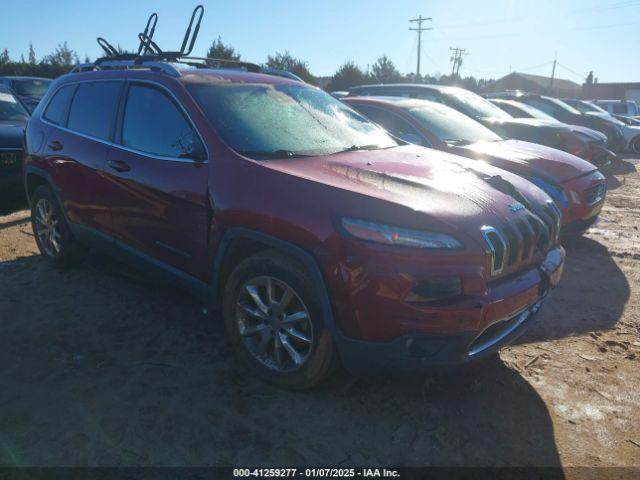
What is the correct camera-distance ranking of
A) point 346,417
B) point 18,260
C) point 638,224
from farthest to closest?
point 638,224 → point 18,260 → point 346,417

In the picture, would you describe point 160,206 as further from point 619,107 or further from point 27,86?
point 619,107

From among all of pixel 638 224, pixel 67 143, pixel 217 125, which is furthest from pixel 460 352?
pixel 638 224

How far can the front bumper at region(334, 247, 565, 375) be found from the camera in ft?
7.98

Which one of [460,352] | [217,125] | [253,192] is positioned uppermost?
[217,125]

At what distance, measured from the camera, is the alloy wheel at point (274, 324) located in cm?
275

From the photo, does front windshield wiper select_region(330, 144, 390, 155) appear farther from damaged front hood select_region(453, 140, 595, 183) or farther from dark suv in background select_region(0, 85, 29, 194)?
dark suv in background select_region(0, 85, 29, 194)

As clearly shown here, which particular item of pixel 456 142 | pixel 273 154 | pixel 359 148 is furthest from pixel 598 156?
pixel 273 154

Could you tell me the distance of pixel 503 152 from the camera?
5.66 m

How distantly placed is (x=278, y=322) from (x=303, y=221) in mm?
615

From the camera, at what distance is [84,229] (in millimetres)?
4234

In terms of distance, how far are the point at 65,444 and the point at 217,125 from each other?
1.91m

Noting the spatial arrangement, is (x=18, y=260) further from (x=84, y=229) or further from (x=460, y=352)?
(x=460, y=352)

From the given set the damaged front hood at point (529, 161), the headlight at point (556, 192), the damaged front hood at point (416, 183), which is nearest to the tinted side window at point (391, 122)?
the damaged front hood at point (529, 161)

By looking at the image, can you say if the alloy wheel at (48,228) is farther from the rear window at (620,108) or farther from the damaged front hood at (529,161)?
the rear window at (620,108)
